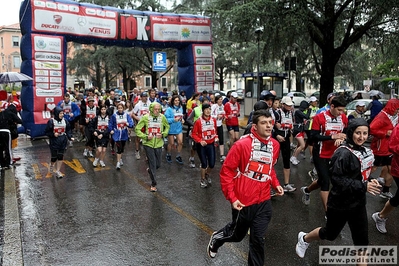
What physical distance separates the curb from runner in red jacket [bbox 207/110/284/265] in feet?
8.88

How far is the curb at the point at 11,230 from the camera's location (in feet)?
15.1

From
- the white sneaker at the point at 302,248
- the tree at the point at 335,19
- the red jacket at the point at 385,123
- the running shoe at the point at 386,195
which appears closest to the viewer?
the white sneaker at the point at 302,248

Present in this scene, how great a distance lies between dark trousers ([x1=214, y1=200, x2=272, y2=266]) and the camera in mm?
3758

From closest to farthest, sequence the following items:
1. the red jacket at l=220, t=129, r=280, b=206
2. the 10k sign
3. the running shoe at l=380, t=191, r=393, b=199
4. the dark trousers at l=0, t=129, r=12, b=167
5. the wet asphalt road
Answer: the red jacket at l=220, t=129, r=280, b=206
the wet asphalt road
the running shoe at l=380, t=191, r=393, b=199
the dark trousers at l=0, t=129, r=12, b=167
the 10k sign

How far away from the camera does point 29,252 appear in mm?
4809

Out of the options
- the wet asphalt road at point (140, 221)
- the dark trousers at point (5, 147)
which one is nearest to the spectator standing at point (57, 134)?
the wet asphalt road at point (140, 221)

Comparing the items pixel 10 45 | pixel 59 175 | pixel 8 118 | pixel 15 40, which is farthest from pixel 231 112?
pixel 15 40

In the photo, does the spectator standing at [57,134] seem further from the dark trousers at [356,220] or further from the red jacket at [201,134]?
the dark trousers at [356,220]

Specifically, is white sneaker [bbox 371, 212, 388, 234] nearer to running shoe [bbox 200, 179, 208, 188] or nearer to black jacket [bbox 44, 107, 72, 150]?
running shoe [bbox 200, 179, 208, 188]

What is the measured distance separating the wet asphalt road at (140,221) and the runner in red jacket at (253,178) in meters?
0.73

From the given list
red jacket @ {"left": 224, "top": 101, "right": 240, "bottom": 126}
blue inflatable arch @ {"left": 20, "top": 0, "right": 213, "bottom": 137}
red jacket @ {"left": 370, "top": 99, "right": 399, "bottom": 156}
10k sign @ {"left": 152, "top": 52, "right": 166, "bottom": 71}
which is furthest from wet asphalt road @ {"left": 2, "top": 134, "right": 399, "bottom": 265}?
10k sign @ {"left": 152, "top": 52, "right": 166, "bottom": 71}

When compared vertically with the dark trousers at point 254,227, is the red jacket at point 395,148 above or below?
above

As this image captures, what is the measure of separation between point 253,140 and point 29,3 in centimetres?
1298

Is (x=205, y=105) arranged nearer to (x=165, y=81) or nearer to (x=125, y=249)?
(x=125, y=249)
